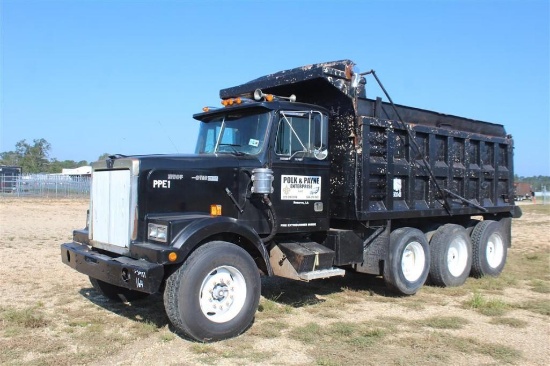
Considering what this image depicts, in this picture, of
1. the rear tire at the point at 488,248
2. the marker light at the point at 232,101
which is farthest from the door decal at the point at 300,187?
the rear tire at the point at 488,248

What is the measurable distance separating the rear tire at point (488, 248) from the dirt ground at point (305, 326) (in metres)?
0.34

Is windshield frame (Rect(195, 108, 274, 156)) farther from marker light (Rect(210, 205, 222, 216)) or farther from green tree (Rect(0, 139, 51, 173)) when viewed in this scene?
green tree (Rect(0, 139, 51, 173))

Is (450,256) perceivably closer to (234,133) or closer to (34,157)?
(234,133)

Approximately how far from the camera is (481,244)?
1011 cm

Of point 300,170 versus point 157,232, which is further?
point 300,170

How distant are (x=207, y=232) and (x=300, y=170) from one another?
6.19 ft

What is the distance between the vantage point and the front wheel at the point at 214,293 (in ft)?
17.9

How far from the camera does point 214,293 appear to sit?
18.9ft

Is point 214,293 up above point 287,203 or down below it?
below

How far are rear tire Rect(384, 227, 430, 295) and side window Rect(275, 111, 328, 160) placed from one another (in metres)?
2.08

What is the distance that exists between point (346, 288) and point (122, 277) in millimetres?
4420

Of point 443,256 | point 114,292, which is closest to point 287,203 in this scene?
point 114,292

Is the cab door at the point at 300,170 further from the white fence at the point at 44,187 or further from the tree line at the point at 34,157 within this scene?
the tree line at the point at 34,157

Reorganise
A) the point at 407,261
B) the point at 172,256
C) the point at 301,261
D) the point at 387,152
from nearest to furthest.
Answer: the point at 172,256 → the point at 301,261 → the point at 387,152 → the point at 407,261
